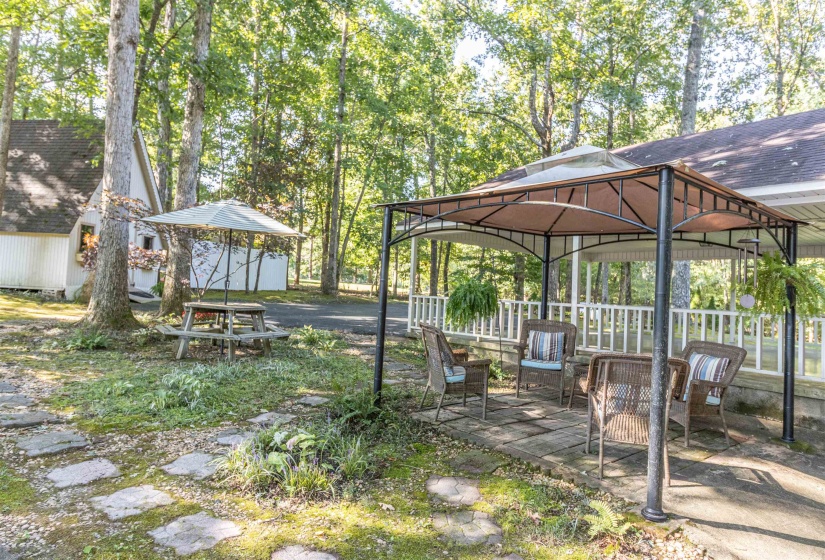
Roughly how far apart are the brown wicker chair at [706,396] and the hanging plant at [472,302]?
9.44 ft

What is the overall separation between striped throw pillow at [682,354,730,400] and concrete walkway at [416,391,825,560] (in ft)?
1.82

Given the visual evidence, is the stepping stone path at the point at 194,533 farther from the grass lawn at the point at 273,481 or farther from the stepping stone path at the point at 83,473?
the stepping stone path at the point at 83,473

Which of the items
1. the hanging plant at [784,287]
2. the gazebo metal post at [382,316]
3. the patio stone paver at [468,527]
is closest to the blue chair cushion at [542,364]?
the gazebo metal post at [382,316]

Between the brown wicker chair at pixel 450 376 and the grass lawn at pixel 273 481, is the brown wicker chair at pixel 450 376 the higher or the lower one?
the higher one

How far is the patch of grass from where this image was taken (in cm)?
269

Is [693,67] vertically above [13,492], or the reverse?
[693,67]

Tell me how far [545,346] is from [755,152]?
4.77 m

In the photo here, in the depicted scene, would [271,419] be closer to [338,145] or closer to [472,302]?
[472,302]

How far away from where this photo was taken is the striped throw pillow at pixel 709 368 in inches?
179

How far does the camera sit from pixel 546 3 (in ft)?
44.1

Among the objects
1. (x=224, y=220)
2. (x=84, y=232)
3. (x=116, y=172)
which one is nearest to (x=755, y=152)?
(x=224, y=220)

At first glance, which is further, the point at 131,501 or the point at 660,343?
the point at 660,343

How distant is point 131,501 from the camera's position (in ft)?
9.24

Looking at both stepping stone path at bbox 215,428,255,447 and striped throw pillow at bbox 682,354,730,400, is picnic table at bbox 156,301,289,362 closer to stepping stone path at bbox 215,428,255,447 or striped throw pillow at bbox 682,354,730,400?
stepping stone path at bbox 215,428,255,447
